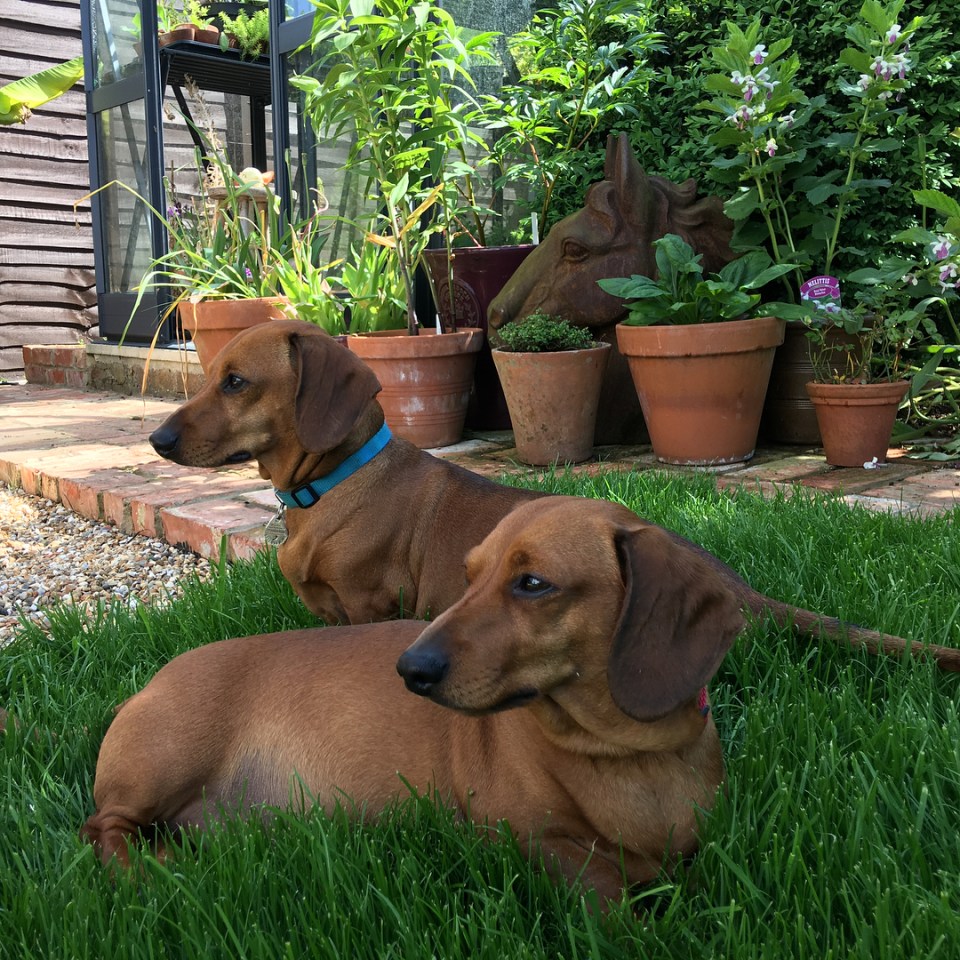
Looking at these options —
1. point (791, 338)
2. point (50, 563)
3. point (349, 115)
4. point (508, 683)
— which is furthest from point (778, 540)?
point (349, 115)

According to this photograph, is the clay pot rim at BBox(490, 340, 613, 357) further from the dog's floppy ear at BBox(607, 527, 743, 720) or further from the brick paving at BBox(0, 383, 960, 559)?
the dog's floppy ear at BBox(607, 527, 743, 720)

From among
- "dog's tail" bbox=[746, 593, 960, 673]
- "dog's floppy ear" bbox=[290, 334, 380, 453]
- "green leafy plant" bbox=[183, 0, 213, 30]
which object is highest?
"green leafy plant" bbox=[183, 0, 213, 30]

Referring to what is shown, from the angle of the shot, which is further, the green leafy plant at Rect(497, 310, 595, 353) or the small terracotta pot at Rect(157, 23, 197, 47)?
the small terracotta pot at Rect(157, 23, 197, 47)

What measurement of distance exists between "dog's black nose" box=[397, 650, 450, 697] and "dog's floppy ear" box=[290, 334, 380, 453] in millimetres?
1304

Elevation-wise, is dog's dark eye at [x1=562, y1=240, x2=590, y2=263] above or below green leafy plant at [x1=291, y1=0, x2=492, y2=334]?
below

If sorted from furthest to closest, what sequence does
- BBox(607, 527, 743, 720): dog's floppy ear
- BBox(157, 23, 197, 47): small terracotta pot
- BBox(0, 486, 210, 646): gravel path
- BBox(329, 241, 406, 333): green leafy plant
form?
BBox(157, 23, 197, 47): small terracotta pot, BBox(329, 241, 406, 333): green leafy plant, BBox(0, 486, 210, 646): gravel path, BBox(607, 527, 743, 720): dog's floppy ear

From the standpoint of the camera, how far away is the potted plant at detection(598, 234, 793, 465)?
4.73m

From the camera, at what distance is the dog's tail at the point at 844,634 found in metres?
2.45

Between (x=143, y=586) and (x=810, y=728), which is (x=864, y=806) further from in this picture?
(x=143, y=586)

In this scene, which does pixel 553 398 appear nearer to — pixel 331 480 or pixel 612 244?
pixel 612 244

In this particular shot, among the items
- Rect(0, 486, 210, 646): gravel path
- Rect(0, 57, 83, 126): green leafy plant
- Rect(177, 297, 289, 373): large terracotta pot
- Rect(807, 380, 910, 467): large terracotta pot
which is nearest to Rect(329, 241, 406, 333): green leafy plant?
Rect(177, 297, 289, 373): large terracotta pot

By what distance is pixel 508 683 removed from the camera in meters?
1.76

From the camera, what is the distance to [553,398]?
5.07 meters

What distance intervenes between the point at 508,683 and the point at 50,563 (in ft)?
11.4
